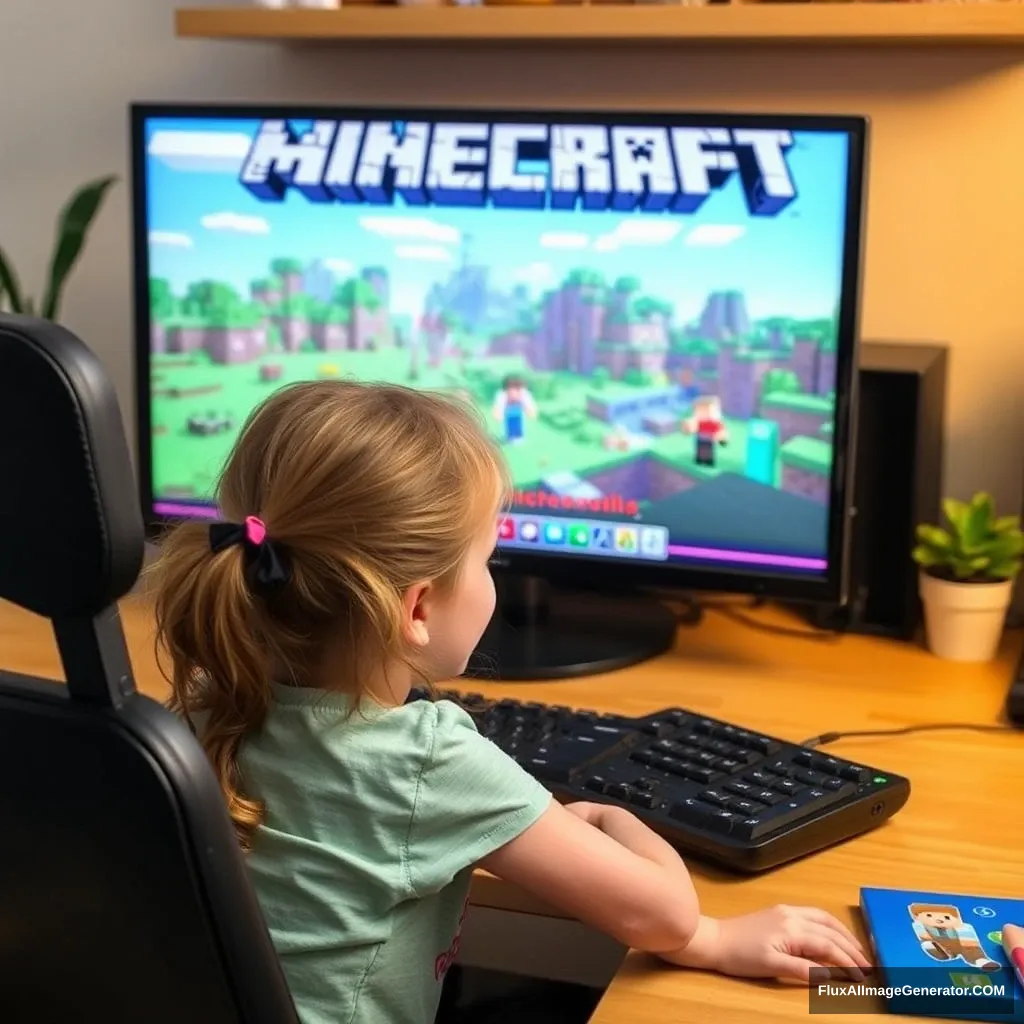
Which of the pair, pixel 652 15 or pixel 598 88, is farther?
pixel 598 88

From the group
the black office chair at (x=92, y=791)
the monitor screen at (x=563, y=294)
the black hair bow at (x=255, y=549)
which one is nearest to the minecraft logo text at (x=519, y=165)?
the monitor screen at (x=563, y=294)

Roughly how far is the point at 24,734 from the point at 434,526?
323mm

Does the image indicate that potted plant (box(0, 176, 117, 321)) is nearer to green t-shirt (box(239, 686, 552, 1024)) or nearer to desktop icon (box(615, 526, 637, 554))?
desktop icon (box(615, 526, 637, 554))

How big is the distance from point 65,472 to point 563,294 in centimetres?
88

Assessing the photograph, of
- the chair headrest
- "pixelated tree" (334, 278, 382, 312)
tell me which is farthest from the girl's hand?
"pixelated tree" (334, 278, 382, 312)

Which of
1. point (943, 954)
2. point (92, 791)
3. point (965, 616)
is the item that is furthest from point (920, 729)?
point (92, 791)

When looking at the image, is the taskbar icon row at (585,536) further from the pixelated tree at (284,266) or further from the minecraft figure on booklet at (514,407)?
the pixelated tree at (284,266)

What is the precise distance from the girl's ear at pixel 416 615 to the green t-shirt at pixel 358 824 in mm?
50

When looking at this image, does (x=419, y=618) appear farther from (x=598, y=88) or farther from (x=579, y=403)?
(x=598, y=88)

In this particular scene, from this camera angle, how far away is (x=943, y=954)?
37.9 inches

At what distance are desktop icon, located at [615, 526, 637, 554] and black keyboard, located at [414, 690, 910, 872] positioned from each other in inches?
9.3

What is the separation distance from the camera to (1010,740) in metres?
1.34

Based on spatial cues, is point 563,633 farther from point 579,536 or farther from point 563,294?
point 563,294

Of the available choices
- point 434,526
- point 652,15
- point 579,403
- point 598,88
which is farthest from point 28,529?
point 598,88
